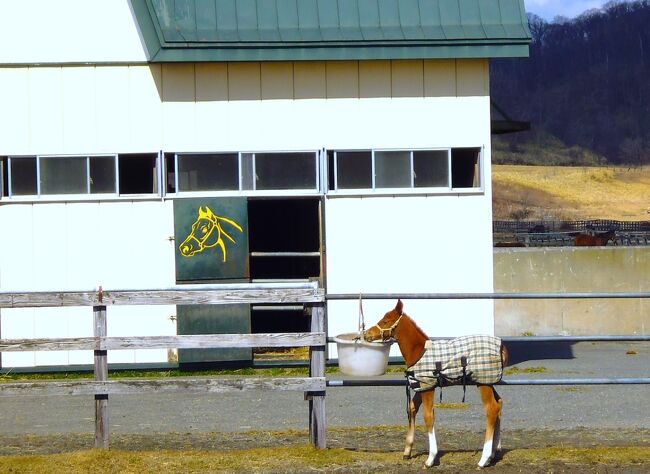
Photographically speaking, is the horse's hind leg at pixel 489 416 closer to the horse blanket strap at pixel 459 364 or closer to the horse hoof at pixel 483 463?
the horse hoof at pixel 483 463

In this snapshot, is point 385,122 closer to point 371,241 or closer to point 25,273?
point 371,241

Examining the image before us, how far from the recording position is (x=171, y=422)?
11414 millimetres

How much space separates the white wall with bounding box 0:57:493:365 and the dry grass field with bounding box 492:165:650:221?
42318 millimetres

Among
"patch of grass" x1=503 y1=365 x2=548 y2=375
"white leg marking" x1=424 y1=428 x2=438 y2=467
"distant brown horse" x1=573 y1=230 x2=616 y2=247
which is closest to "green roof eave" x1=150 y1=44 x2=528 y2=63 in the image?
"patch of grass" x1=503 y1=365 x2=548 y2=375

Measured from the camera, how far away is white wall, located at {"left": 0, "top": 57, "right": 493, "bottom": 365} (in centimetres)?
1512

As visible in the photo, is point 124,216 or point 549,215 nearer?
point 124,216

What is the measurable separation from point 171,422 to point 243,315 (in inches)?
154

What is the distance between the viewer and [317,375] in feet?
29.7

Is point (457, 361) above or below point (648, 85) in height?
below

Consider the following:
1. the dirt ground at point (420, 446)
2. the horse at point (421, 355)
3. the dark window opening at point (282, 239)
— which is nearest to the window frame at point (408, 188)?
the dark window opening at point (282, 239)

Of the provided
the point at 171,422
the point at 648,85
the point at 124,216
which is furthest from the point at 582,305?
the point at 648,85

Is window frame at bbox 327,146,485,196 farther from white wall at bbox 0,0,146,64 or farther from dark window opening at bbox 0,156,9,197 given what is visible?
dark window opening at bbox 0,156,9,197

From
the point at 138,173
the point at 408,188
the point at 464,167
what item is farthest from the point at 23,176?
the point at 464,167

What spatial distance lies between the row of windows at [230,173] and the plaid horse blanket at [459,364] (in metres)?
7.00
